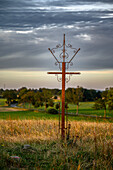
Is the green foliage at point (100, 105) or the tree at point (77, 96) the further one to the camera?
the tree at point (77, 96)

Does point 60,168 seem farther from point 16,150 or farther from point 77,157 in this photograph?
point 16,150

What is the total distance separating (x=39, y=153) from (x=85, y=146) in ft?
4.83

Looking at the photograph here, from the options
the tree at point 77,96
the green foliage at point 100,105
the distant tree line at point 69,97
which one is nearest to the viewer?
the distant tree line at point 69,97

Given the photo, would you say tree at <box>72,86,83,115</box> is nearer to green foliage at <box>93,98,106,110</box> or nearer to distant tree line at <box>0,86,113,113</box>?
distant tree line at <box>0,86,113,113</box>

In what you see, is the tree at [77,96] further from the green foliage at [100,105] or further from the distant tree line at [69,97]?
the green foliage at [100,105]

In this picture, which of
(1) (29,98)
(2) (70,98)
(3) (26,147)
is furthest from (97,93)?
(3) (26,147)

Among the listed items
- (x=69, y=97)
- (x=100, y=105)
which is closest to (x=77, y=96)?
(x=69, y=97)

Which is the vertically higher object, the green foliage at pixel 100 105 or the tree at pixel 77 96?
the tree at pixel 77 96

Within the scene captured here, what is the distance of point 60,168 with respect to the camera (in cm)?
445

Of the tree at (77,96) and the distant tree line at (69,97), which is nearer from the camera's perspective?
the distant tree line at (69,97)

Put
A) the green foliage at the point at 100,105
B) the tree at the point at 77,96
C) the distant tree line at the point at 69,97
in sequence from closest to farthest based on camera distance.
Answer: the distant tree line at the point at 69,97
the green foliage at the point at 100,105
the tree at the point at 77,96

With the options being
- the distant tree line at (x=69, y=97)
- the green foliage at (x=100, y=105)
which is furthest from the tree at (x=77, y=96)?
the green foliage at (x=100, y=105)

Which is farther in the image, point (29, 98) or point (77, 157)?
point (29, 98)

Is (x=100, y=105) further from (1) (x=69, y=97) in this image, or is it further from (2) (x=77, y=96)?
(1) (x=69, y=97)
